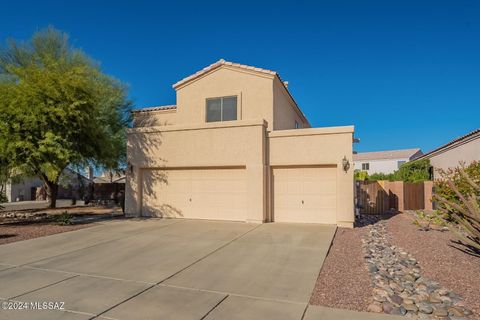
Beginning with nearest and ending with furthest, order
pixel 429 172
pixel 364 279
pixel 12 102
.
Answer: pixel 364 279 < pixel 12 102 < pixel 429 172

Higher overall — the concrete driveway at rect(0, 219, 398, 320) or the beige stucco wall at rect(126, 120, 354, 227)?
the beige stucco wall at rect(126, 120, 354, 227)

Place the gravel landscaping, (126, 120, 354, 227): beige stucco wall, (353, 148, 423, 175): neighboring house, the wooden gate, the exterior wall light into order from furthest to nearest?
(353, 148, 423, 175): neighboring house, the wooden gate, (126, 120, 354, 227): beige stucco wall, the exterior wall light, the gravel landscaping

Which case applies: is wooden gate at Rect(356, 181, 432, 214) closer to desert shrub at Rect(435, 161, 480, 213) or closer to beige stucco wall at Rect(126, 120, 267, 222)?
desert shrub at Rect(435, 161, 480, 213)

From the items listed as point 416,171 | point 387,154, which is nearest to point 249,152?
point 416,171

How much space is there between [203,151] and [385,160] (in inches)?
1797

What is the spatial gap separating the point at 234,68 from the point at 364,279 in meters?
11.7

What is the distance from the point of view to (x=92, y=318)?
14.1 feet

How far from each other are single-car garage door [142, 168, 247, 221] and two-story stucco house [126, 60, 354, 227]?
4 cm

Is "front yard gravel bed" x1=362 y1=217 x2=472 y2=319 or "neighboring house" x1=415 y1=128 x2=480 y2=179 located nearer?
"front yard gravel bed" x1=362 y1=217 x2=472 y2=319

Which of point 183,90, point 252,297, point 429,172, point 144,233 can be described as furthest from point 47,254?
point 429,172

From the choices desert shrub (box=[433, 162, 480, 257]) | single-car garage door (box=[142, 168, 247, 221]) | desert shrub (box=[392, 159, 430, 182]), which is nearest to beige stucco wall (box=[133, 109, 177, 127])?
single-car garage door (box=[142, 168, 247, 221])

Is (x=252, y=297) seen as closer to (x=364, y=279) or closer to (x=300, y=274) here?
(x=300, y=274)

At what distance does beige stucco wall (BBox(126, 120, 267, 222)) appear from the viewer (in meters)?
12.6

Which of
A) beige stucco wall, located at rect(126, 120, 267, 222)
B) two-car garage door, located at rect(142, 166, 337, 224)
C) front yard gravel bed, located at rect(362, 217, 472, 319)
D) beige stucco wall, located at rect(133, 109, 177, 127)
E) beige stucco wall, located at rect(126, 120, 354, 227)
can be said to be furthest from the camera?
beige stucco wall, located at rect(133, 109, 177, 127)
